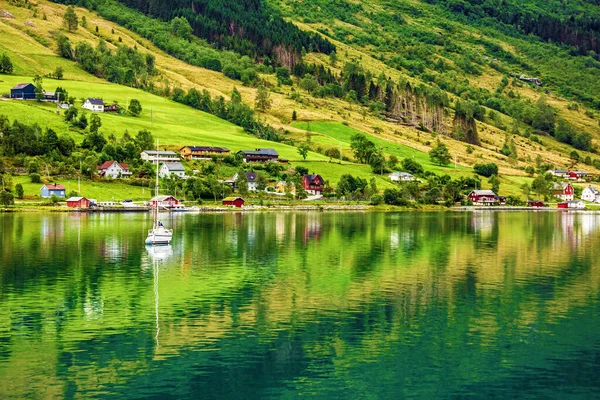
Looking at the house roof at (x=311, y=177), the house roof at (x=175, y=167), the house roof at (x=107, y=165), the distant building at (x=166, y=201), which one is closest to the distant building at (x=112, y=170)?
the house roof at (x=107, y=165)

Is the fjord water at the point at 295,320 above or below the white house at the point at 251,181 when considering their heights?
below

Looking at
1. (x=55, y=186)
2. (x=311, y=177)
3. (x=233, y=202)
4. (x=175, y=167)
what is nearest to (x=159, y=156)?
(x=175, y=167)

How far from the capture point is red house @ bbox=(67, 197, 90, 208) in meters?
149

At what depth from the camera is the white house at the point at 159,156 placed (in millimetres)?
185125

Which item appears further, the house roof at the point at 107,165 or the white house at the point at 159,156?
the white house at the point at 159,156

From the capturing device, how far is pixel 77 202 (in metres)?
150

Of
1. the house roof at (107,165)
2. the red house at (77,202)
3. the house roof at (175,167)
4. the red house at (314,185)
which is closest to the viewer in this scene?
the red house at (77,202)

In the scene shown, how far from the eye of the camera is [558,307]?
5372 centimetres

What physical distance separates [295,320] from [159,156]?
472 feet

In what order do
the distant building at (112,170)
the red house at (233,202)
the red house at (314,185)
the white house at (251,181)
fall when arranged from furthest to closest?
1. the red house at (314,185)
2. the white house at (251,181)
3. the distant building at (112,170)
4. the red house at (233,202)

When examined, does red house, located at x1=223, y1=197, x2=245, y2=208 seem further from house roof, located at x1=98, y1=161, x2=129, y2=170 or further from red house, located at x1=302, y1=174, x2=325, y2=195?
house roof, located at x1=98, y1=161, x2=129, y2=170

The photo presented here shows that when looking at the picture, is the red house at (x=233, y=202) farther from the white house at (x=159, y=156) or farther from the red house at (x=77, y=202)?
the red house at (x=77, y=202)

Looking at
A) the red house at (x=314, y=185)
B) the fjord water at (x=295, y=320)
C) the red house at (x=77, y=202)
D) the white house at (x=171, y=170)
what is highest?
the white house at (x=171, y=170)

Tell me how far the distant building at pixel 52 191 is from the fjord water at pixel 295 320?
62812mm
